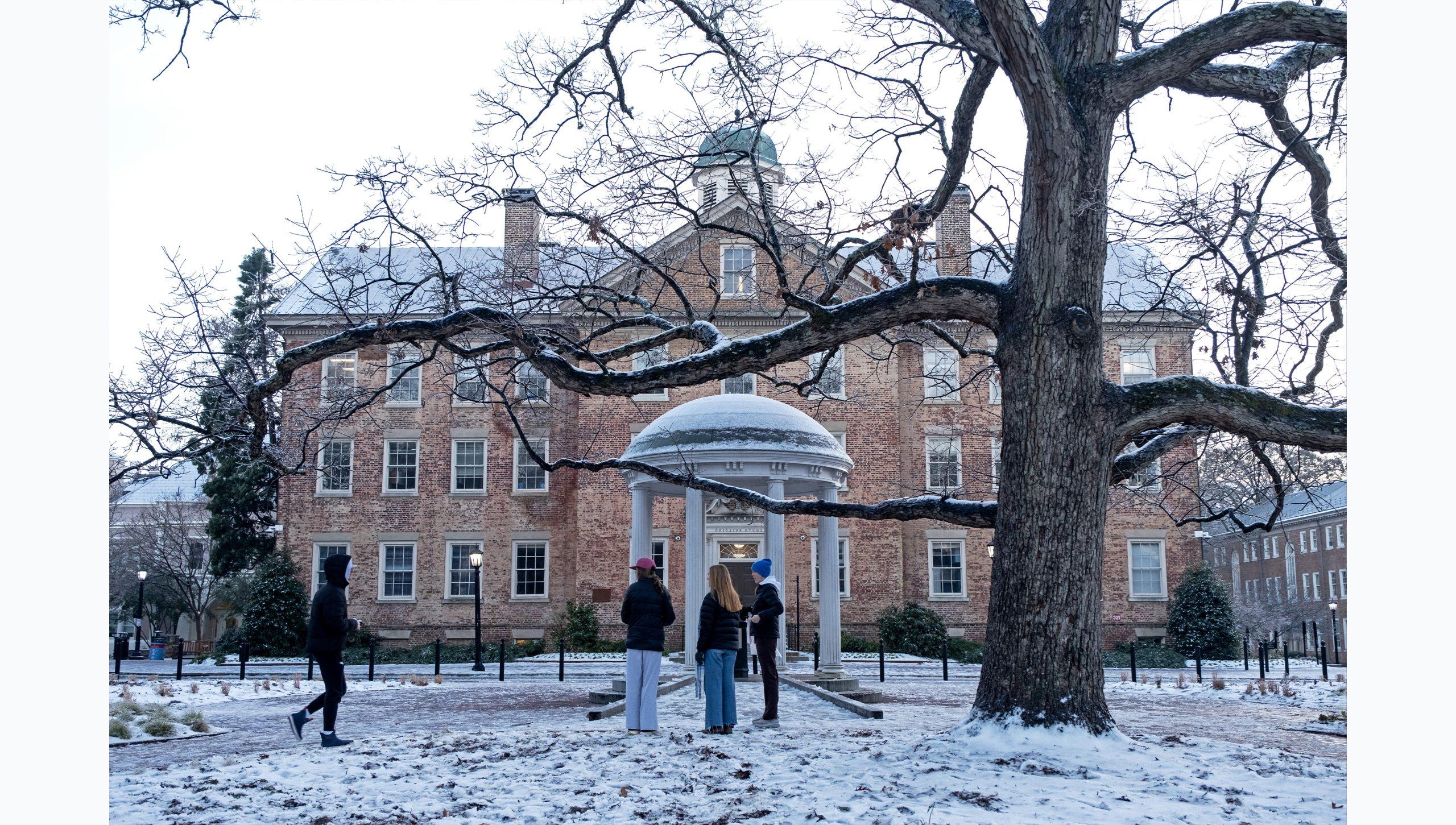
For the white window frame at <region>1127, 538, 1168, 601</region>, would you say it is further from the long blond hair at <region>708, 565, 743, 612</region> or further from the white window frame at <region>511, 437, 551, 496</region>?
the long blond hair at <region>708, 565, 743, 612</region>

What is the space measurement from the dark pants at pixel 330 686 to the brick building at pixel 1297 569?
148 ft

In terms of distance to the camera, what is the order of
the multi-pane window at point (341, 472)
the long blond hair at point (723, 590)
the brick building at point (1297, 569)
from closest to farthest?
the long blond hair at point (723, 590) < the multi-pane window at point (341, 472) < the brick building at point (1297, 569)

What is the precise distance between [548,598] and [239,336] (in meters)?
23.2

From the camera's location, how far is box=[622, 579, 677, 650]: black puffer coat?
10.0m

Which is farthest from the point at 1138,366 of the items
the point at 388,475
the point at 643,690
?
the point at 643,690

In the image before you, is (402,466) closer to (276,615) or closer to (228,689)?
(276,615)

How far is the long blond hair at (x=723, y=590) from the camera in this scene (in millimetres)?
10172

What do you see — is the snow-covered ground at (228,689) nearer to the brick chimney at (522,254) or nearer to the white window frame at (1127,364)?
the brick chimney at (522,254)

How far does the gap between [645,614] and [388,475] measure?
85.6 feet

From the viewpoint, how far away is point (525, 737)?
31.9ft

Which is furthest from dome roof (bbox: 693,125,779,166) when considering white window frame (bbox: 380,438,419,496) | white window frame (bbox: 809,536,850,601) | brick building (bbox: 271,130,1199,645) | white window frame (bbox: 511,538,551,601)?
white window frame (bbox: 380,438,419,496)

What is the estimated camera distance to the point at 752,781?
735 cm

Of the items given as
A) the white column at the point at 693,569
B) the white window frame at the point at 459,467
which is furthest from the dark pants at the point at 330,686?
the white window frame at the point at 459,467

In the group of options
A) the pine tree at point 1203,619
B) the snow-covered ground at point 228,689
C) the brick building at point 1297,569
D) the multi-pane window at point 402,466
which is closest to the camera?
the snow-covered ground at point 228,689
